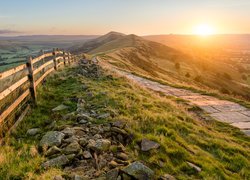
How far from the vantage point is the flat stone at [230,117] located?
11.8 meters

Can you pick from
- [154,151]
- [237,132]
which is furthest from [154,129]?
[237,132]

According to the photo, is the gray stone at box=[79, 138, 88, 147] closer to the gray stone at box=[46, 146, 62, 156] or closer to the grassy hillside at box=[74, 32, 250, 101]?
the gray stone at box=[46, 146, 62, 156]

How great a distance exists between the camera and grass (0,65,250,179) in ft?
19.8

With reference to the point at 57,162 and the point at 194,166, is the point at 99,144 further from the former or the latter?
the point at 194,166

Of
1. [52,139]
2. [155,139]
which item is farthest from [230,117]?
[52,139]

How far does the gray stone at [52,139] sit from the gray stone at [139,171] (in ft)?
6.24

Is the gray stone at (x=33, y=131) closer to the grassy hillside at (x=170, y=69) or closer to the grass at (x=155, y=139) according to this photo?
the grass at (x=155, y=139)

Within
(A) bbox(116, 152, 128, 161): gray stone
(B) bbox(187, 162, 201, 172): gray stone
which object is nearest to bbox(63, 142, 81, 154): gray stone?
(A) bbox(116, 152, 128, 161): gray stone

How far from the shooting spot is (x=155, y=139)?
736 cm

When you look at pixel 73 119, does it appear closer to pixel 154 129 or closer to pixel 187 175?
pixel 154 129

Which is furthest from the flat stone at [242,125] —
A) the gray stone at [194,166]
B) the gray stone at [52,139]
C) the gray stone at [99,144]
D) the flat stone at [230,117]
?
the gray stone at [52,139]

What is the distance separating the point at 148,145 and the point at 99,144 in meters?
1.27

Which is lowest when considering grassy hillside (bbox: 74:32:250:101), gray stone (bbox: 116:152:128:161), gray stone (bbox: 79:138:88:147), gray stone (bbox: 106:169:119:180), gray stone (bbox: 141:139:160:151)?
grassy hillside (bbox: 74:32:250:101)

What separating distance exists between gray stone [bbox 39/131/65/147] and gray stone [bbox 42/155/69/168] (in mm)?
730
